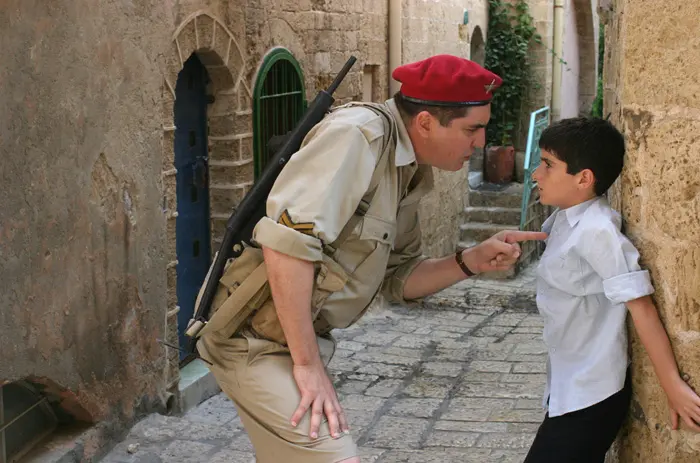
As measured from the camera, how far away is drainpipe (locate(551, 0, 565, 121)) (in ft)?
46.1

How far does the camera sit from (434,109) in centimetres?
315

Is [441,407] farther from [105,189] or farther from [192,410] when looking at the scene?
[105,189]

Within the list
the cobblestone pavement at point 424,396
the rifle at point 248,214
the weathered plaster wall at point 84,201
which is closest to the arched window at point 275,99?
the weathered plaster wall at point 84,201

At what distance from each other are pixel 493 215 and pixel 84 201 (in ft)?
26.3

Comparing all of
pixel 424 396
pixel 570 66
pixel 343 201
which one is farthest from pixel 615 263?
pixel 570 66

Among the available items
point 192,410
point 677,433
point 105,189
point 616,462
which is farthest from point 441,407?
point 677,433

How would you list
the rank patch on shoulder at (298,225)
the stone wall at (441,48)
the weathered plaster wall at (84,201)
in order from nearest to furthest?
the rank patch on shoulder at (298,225) < the weathered plaster wall at (84,201) < the stone wall at (441,48)

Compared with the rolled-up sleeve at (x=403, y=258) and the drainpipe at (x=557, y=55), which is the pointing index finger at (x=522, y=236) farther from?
the drainpipe at (x=557, y=55)

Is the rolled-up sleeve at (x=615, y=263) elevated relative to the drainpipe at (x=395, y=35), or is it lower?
lower

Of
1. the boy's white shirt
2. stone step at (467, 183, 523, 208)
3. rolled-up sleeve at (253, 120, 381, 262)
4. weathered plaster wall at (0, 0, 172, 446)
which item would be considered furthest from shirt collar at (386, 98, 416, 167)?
stone step at (467, 183, 523, 208)

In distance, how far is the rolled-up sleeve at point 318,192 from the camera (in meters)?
2.80

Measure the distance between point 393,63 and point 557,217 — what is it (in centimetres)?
671

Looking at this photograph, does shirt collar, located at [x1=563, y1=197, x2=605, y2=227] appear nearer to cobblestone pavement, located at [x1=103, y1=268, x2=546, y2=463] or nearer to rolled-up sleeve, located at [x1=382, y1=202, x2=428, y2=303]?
rolled-up sleeve, located at [x1=382, y1=202, x2=428, y2=303]

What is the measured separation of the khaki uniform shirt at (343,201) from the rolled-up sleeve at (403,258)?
0.17 meters
